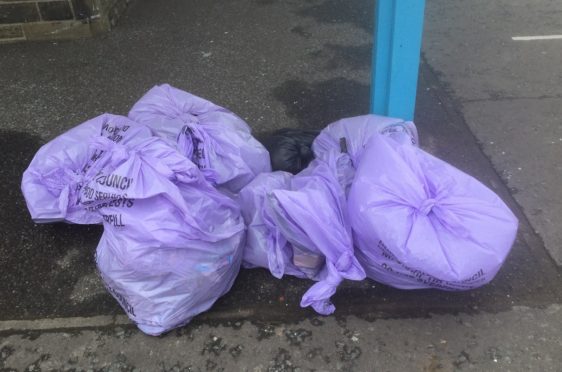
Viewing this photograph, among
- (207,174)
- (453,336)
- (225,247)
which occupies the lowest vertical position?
(453,336)

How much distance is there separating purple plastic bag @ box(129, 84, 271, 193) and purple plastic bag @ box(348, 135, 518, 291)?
0.64 meters

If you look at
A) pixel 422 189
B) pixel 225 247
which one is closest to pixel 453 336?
pixel 422 189

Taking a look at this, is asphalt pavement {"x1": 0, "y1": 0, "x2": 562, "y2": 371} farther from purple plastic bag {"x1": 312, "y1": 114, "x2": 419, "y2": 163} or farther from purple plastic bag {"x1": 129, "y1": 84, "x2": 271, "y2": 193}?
purple plastic bag {"x1": 312, "y1": 114, "x2": 419, "y2": 163}

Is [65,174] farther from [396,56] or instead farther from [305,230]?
[396,56]

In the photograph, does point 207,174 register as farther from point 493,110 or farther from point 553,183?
point 493,110

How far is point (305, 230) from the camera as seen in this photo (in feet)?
6.94

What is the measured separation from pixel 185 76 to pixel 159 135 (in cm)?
186

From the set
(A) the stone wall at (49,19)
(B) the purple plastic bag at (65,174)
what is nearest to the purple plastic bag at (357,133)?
(B) the purple plastic bag at (65,174)

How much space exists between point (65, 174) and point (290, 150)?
1.15 m

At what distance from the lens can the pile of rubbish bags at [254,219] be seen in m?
2.01

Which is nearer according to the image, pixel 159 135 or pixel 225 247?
pixel 225 247

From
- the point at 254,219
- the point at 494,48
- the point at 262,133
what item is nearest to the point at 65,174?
the point at 254,219

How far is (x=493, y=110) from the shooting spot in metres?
3.59

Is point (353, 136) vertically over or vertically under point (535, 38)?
over
